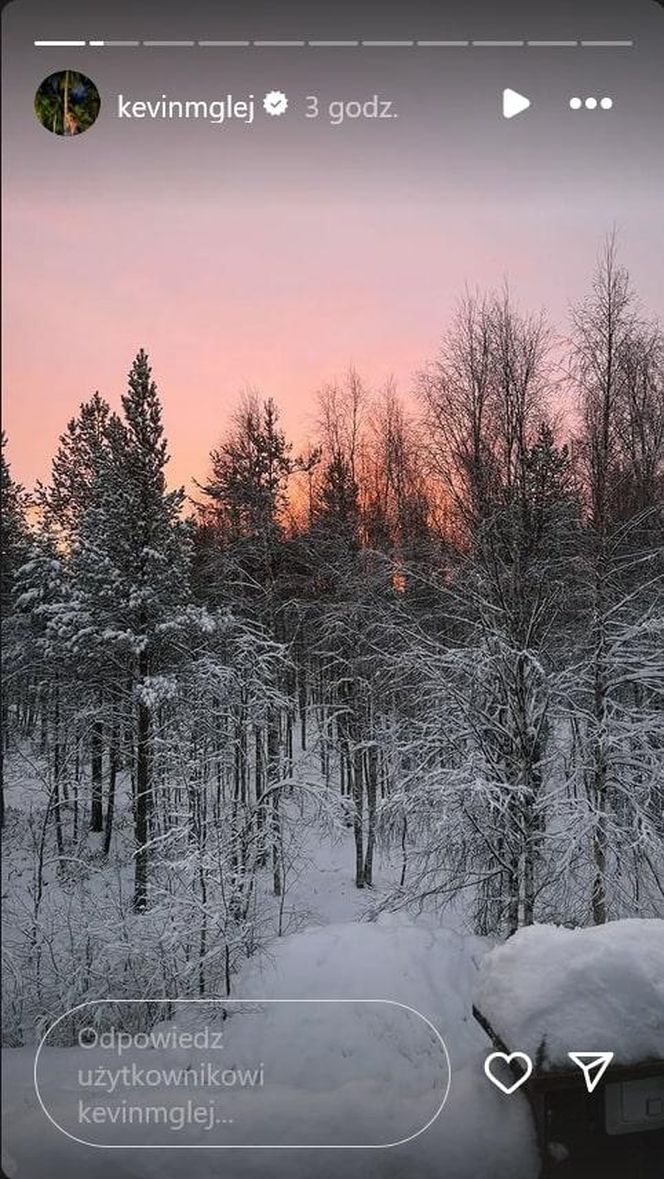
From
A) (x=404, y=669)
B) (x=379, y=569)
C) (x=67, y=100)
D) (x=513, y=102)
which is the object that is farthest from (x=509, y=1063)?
(x=379, y=569)

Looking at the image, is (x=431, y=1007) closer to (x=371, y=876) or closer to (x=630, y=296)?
(x=630, y=296)

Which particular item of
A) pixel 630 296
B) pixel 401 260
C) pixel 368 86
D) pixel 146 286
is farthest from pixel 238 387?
pixel 630 296

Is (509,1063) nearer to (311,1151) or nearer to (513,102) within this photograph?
(311,1151)

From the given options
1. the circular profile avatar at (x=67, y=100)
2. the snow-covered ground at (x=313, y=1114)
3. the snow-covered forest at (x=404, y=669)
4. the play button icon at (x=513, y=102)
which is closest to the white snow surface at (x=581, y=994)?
the snow-covered ground at (x=313, y=1114)

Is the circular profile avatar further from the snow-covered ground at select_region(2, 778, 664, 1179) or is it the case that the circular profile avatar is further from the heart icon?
the heart icon

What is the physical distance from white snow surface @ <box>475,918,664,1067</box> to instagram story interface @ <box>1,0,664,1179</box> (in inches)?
0.7

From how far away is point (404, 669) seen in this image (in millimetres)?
8945

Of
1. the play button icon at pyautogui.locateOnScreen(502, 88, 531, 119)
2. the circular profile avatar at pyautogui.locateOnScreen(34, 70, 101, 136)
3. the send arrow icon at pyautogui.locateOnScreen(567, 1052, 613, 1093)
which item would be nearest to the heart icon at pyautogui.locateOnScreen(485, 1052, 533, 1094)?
the send arrow icon at pyautogui.locateOnScreen(567, 1052, 613, 1093)

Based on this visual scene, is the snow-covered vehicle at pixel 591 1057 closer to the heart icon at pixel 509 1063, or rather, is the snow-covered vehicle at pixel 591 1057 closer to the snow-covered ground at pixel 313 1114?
the heart icon at pixel 509 1063

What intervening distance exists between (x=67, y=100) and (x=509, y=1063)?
17.5 ft

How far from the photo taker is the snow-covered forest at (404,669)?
5.76m

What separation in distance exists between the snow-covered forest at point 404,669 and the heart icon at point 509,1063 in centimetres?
260

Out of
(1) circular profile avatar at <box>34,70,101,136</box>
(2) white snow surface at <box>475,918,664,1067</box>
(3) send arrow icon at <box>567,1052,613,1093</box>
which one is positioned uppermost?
(1) circular profile avatar at <box>34,70,101,136</box>

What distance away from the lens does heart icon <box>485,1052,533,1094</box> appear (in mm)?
2697
